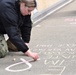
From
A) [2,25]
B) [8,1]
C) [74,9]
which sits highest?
[8,1]

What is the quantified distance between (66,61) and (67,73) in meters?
0.47

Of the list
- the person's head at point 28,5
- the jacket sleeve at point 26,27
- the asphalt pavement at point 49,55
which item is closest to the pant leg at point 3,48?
the asphalt pavement at point 49,55

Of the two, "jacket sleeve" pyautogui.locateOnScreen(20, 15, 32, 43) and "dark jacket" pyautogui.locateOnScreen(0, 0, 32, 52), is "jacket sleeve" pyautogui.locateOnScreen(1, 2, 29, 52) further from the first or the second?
"jacket sleeve" pyautogui.locateOnScreen(20, 15, 32, 43)

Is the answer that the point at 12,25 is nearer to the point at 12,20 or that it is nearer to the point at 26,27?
the point at 12,20

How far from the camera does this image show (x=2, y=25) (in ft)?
15.2

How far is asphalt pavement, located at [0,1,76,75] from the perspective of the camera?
13.8 ft

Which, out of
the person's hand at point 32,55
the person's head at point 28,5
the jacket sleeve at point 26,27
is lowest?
the person's hand at point 32,55

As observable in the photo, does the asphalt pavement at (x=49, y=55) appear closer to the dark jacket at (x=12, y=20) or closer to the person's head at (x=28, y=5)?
the dark jacket at (x=12, y=20)

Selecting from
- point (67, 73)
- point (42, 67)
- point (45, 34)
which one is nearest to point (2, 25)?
point (42, 67)

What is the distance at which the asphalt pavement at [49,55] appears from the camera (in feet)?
13.8

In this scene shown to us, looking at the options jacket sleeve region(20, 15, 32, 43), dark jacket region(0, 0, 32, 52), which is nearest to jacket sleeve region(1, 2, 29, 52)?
dark jacket region(0, 0, 32, 52)

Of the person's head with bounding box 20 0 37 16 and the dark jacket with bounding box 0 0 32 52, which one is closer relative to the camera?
the person's head with bounding box 20 0 37 16

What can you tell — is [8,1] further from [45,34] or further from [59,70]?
[45,34]

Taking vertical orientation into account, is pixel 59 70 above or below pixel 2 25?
below
